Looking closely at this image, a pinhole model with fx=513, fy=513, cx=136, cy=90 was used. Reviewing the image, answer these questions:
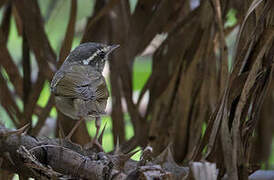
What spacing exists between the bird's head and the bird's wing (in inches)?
14.3

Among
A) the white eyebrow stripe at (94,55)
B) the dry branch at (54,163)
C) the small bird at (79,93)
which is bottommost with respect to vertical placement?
the dry branch at (54,163)

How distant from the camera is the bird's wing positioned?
9.94 ft

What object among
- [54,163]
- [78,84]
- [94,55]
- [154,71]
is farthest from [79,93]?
[54,163]

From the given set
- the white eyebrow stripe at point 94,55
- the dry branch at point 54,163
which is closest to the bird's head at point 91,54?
the white eyebrow stripe at point 94,55

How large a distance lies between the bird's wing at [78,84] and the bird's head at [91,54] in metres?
0.36

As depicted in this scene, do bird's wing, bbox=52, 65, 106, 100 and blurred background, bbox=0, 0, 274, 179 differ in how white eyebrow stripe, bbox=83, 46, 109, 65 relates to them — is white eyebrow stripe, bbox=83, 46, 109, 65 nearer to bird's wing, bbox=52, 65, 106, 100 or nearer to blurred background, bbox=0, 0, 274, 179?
blurred background, bbox=0, 0, 274, 179

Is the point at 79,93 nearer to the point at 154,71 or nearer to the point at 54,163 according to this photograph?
the point at 154,71

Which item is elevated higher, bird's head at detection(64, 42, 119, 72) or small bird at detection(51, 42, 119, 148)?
bird's head at detection(64, 42, 119, 72)

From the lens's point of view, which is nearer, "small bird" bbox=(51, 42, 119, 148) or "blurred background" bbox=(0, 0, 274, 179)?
"small bird" bbox=(51, 42, 119, 148)

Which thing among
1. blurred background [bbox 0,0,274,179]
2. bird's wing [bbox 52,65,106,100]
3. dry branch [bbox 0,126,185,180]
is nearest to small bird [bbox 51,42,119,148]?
bird's wing [bbox 52,65,106,100]

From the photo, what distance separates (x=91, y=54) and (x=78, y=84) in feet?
2.35

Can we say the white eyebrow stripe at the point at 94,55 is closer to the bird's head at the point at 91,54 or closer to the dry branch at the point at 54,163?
the bird's head at the point at 91,54

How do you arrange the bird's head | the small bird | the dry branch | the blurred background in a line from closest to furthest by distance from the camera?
the dry branch, the small bird, the blurred background, the bird's head

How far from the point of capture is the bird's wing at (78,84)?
303 centimetres
